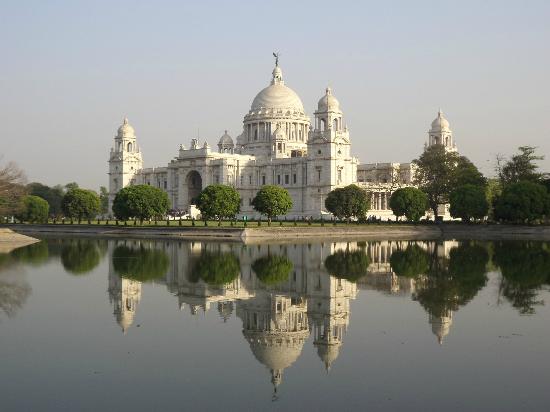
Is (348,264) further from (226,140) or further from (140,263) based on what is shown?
(226,140)

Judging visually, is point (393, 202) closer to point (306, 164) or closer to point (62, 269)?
point (306, 164)

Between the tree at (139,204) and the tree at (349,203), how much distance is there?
1806 centimetres

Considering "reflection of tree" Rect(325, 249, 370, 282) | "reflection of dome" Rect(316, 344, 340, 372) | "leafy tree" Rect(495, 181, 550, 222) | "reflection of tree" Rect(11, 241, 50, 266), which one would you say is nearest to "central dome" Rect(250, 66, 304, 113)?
"leafy tree" Rect(495, 181, 550, 222)

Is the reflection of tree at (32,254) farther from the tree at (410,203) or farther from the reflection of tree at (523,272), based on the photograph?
the tree at (410,203)

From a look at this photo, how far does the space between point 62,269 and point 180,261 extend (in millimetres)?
6325

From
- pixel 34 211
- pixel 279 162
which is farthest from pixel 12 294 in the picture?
pixel 279 162

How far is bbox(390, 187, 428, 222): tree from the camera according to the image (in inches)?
3147

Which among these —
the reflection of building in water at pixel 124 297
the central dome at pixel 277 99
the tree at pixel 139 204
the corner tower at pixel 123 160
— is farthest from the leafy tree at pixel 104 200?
the reflection of building in water at pixel 124 297

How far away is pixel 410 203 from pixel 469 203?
20.3ft

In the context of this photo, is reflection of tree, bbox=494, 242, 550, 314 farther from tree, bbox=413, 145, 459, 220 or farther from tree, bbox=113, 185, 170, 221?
tree, bbox=113, 185, 170, 221

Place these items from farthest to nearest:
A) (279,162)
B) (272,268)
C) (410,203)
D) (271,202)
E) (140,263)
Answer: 1. (279,162)
2. (410,203)
3. (271,202)
4. (140,263)
5. (272,268)

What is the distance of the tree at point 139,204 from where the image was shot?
238ft

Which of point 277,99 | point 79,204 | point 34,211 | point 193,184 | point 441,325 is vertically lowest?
point 441,325

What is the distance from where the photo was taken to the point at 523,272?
3528cm
